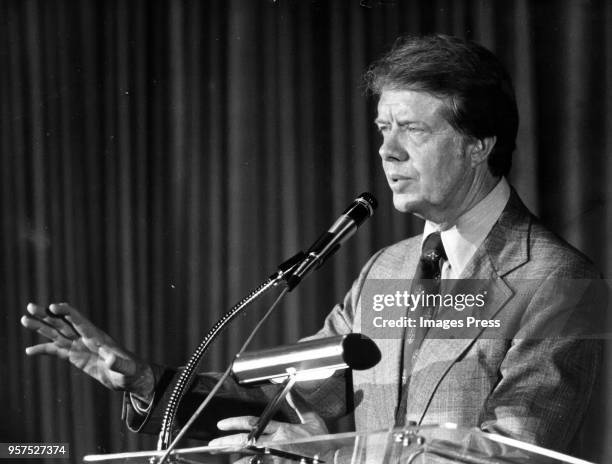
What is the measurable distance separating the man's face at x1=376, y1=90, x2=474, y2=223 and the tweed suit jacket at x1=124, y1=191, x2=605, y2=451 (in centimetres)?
15

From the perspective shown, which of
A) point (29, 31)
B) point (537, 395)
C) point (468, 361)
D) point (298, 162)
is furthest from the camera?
point (29, 31)

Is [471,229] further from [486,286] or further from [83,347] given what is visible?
[83,347]

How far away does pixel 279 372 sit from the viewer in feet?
4.44

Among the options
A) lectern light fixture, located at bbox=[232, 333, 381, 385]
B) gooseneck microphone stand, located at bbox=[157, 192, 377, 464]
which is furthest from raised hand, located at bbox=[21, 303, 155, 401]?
lectern light fixture, located at bbox=[232, 333, 381, 385]

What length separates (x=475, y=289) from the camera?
197 cm

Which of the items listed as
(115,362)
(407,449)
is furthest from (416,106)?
(407,449)

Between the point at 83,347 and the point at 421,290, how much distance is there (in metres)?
0.79

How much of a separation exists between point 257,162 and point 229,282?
0.34 m

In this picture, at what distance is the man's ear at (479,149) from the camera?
2.09 meters

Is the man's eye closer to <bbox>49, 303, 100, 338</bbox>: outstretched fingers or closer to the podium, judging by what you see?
<bbox>49, 303, 100, 338</bbox>: outstretched fingers

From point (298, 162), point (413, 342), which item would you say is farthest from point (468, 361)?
point (298, 162)

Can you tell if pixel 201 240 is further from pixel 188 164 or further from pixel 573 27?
pixel 573 27

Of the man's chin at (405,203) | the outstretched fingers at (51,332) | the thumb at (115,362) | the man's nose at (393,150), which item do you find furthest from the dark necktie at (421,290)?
the outstretched fingers at (51,332)

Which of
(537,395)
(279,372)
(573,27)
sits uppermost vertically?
(573,27)
